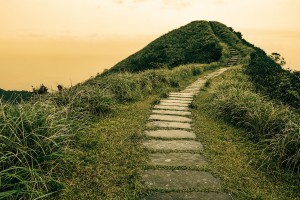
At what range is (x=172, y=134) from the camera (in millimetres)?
4844

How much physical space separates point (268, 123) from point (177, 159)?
211 cm

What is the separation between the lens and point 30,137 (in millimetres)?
3328

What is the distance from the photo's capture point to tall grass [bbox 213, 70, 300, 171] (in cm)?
400

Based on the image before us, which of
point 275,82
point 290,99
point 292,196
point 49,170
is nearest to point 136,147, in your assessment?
point 49,170

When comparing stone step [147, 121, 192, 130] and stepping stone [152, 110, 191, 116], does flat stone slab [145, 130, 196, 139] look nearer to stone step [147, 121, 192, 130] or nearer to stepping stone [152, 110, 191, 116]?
stone step [147, 121, 192, 130]

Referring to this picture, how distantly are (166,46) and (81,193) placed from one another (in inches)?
1391

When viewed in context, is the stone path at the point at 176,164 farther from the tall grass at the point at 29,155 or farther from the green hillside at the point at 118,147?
the tall grass at the point at 29,155

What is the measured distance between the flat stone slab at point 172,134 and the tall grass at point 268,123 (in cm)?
105

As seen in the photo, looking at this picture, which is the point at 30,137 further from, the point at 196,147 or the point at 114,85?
the point at 114,85

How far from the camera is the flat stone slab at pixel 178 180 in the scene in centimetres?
315

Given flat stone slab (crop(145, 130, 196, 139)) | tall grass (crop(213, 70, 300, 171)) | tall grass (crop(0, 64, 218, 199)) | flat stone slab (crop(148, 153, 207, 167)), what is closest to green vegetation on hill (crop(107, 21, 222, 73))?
tall grass (crop(213, 70, 300, 171))

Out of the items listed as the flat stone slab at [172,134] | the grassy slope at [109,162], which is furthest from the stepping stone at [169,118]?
the flat stone slab at [172,134]

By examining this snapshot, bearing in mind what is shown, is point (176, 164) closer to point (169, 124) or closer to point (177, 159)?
point (177, 159)

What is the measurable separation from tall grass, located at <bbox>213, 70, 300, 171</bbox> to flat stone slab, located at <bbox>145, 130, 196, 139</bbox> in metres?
1.05
